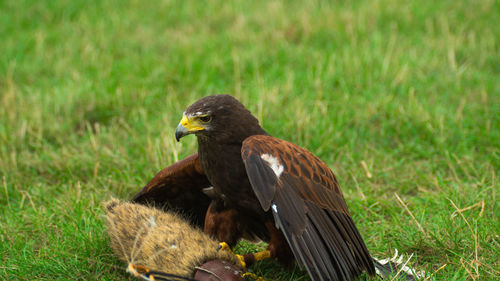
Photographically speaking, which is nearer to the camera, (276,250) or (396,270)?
(396,270)

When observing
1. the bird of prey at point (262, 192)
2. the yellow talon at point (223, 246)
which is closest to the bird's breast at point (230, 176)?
the bird of prey at point (262, 192)

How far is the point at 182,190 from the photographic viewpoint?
4.04 metres

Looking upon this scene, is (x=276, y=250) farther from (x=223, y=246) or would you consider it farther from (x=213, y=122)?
(x=213, y=122)

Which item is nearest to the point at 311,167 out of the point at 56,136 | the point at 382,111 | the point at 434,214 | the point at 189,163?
the point at 189,163

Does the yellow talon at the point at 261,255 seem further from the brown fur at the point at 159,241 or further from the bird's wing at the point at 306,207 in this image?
the bird's wing at the point at 306,207

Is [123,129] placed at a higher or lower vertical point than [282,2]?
lower

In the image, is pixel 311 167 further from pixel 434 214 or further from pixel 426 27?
pixel 426 27

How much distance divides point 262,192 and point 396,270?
1.00 meters

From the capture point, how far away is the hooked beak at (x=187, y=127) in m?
3.55

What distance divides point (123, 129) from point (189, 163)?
6.21 feet

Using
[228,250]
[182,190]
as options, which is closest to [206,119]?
[182,190]

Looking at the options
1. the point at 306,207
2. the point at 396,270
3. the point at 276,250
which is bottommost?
the point at 396,270

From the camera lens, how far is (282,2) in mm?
8273

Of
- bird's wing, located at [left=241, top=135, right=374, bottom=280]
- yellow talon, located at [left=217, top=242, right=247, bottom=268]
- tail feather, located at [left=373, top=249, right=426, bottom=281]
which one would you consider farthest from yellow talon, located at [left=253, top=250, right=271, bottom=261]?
tail feather, located at [left=373, top=249, right=426, bottom=281]
